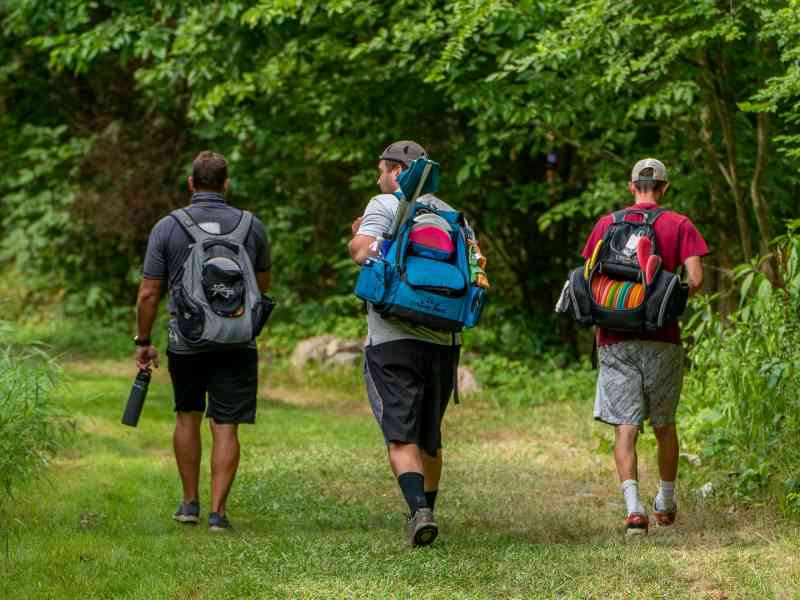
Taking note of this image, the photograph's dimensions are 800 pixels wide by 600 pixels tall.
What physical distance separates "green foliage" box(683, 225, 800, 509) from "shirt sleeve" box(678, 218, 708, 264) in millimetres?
791

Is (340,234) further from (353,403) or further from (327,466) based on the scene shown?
(327,466)

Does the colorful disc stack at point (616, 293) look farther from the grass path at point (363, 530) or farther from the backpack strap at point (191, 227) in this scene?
the backpack strap at point (191, 227)

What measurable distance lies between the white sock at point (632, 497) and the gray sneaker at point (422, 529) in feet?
3.60

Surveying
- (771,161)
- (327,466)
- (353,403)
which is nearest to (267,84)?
(353,403)

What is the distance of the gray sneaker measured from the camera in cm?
612

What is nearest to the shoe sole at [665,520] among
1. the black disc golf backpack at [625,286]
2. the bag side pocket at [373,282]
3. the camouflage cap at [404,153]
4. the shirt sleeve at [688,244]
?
the black disc golf backpack at [625,286]

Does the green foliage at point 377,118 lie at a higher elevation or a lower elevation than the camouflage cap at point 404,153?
higher

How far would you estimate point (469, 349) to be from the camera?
50.6 ft

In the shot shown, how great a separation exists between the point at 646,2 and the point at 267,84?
577 centimetres

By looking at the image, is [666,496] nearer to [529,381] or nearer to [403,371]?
[403,371]

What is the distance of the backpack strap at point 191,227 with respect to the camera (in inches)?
273

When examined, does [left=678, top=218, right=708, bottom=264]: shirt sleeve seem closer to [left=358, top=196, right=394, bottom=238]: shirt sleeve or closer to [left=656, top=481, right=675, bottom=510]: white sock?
[left=656, top=481, right=675, bottom=510]: white sock

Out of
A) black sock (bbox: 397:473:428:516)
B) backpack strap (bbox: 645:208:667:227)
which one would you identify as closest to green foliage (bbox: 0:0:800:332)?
backpack strap (bbox: 645:208:667:227)

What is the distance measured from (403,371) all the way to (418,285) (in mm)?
440
